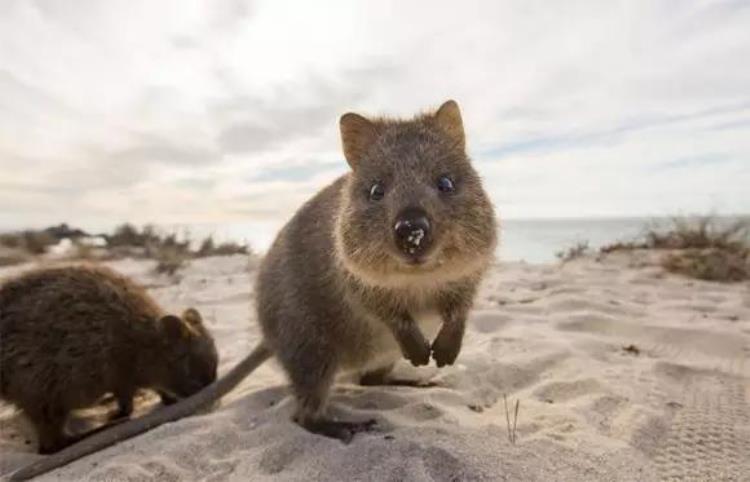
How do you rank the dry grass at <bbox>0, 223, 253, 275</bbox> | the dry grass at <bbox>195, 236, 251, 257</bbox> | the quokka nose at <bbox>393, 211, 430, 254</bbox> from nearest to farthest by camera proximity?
the quokka nose at <bbox>393, 211, 430, 254</bbox> → the dry grass at <bbox>0, 223, 253, 275</bbox> → the dry grass at <bbox>195, 236, 251, 257</bbox>

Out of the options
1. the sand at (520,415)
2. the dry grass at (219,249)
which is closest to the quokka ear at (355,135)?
the sand at (520,415)

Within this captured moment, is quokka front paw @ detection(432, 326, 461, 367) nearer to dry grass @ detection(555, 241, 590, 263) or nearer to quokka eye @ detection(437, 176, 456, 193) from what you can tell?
quokka eye @ detection(437, 176, 456, 193)

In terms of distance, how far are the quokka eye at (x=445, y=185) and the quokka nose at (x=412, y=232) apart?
442 mm

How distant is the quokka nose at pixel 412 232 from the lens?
2846mm

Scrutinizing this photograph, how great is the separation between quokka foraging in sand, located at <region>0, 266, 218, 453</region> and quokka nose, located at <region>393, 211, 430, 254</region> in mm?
2107

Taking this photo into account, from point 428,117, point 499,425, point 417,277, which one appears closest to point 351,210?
point 417,277

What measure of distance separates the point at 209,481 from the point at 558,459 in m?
1.59

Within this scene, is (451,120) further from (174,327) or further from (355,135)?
(174,327)

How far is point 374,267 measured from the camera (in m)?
3.12

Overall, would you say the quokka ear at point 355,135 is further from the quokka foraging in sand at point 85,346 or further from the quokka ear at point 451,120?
the quokka foraging in sand at point 85,346

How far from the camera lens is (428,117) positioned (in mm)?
3816

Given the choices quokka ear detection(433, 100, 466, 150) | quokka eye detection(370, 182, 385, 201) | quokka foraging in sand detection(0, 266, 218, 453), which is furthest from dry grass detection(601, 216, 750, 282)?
quokka foraging in sand detection(0, 266, 218, 453)

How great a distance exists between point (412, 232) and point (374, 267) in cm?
37

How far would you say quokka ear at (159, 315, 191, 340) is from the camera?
4316 mm
